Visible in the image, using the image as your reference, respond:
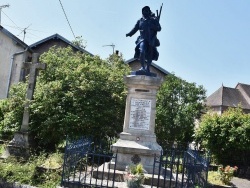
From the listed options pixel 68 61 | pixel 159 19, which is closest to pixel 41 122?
pixel 68 61

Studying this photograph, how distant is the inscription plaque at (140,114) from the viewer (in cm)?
929

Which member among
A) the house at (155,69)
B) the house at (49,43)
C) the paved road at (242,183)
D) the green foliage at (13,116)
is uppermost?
the house at (49,43)

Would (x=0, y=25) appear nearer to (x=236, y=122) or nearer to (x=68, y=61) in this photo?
(x=68, y=61)

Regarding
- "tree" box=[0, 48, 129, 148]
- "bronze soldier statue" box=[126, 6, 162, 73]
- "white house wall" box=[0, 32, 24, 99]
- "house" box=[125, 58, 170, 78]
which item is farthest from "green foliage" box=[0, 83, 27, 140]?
"house" box=[125, 58, 170, 78]

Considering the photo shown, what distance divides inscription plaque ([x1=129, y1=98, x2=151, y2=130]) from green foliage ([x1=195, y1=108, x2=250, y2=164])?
8.14 meters

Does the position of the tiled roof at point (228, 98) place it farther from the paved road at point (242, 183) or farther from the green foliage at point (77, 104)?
the green foliage at point (77, 104)

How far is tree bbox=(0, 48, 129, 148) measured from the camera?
13.2m

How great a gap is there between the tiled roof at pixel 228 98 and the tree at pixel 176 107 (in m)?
25.5

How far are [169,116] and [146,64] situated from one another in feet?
34.7

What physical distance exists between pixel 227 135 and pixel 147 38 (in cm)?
888

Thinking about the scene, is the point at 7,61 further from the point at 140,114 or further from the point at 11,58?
the point at 140,114

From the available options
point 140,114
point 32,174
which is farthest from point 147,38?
point 32,174

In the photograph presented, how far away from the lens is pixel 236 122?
1619 centimetres

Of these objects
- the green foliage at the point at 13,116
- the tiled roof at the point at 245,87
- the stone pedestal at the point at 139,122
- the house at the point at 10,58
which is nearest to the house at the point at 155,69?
the house at the point at 10,58
